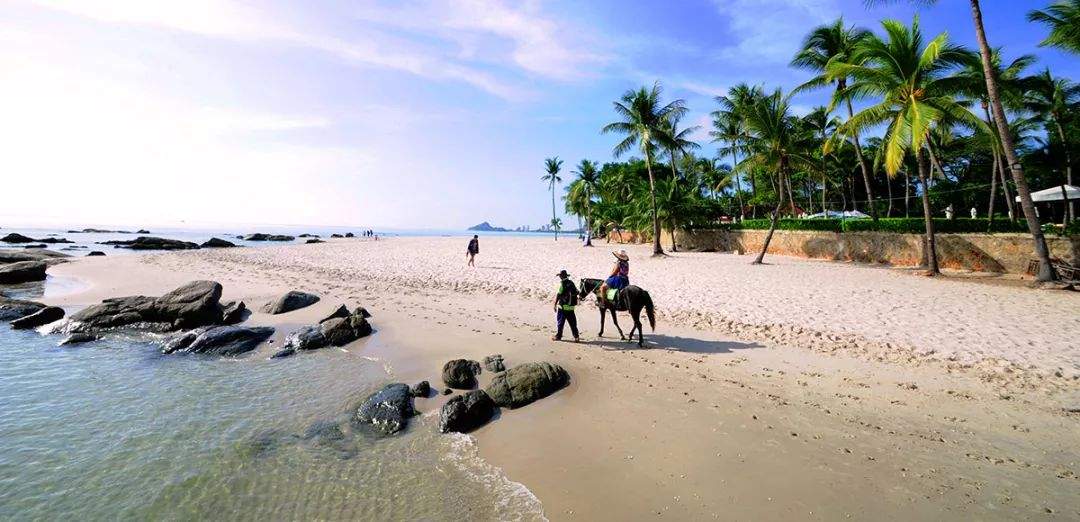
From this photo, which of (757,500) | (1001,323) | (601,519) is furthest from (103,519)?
(1001,323)

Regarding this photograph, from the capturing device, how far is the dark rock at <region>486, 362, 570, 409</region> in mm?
6770

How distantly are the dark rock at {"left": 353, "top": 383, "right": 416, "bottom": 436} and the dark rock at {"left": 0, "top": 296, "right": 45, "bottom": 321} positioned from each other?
15.3m

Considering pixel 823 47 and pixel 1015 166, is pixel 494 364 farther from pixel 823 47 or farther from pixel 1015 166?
pixel 823 47

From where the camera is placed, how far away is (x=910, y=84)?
16.8 m

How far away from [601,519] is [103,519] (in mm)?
5094

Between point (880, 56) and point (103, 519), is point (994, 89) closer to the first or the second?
point (880, 56)

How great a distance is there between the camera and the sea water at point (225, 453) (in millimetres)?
4539

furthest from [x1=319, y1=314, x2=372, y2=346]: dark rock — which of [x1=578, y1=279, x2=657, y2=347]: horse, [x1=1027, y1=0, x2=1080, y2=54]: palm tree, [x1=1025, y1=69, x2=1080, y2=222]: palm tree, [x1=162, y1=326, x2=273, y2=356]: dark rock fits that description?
[x1=1025, y1=69, x2=1080, y2=222]: palm tree

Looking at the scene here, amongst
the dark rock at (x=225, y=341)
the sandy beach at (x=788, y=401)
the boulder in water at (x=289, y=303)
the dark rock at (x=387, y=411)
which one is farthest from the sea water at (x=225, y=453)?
the boulder in water at (x=289, y=303)

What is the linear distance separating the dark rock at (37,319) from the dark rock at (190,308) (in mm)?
2992

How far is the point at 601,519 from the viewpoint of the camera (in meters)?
4.07

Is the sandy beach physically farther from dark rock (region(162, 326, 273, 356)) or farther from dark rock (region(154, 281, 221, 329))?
dark rock (region(154, 281, 221, 329))

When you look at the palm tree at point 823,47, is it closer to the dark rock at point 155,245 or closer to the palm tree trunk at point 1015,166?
the palm tree trunk at point 1015,166

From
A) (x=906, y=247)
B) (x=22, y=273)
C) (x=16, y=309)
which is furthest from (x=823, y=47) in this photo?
(x=22, y=273)
